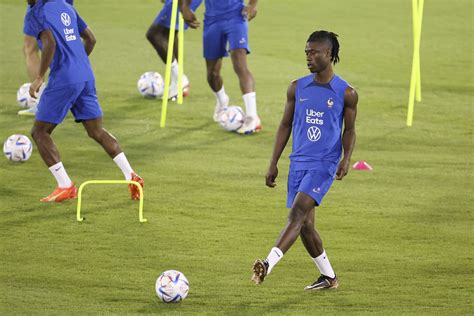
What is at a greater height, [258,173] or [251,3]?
[251,3]

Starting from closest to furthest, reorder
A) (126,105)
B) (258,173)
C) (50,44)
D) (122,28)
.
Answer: (50,44) → (258,173) → (126,105) → (122,28)

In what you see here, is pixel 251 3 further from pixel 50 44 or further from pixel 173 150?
pixel 50 44

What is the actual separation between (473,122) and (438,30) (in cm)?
813

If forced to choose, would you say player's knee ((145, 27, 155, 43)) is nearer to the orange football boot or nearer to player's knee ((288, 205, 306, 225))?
the orange football boot

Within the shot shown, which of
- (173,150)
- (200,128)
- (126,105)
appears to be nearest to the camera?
(173,150)

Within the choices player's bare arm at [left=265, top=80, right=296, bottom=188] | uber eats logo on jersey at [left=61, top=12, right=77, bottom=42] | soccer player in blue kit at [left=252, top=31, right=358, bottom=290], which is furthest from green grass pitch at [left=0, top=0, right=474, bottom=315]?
uber eats logo on jersey at [left=61, top=12, right=77, bottom=42]

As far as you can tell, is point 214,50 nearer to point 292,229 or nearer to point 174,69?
point 174,69

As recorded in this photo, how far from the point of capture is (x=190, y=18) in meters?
16.5

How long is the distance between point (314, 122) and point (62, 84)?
153 inches

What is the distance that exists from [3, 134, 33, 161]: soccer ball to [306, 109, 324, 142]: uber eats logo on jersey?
19.0 ft

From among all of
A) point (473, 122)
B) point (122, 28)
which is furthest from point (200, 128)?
point (122, 28)

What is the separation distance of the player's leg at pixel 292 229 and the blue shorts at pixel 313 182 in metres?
0.05

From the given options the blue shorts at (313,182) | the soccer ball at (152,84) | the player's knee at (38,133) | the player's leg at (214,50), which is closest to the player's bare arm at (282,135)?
the blue shorts at (313,182)

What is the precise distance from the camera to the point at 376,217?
12.9 metres
